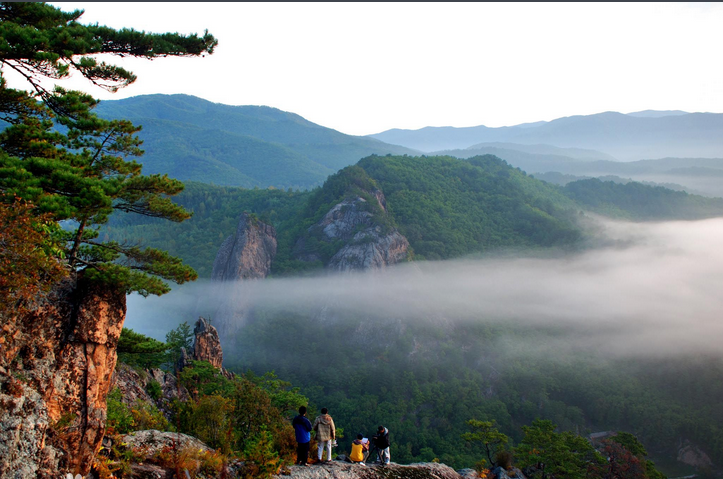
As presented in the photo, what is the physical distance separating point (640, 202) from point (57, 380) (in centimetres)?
17127

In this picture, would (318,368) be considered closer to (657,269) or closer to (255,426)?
(255,426)

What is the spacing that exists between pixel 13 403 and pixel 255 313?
8439 cm

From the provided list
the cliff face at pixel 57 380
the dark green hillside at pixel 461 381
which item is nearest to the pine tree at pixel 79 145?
the cliff face at pixel 57 380

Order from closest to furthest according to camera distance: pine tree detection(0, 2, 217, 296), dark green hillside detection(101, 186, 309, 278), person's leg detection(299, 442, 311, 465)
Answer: pine tree detection(0, 2, 217, 296)
person's leg detection(299, 442, 311, 465)
dark green hillside detection(101, 186, 309, 278)

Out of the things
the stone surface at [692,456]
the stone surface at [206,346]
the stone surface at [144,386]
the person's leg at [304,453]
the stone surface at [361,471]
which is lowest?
the stone surface at [692,456]

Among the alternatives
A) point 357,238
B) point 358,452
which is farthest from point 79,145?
point 357,238

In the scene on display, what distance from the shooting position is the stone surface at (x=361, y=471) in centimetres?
1012

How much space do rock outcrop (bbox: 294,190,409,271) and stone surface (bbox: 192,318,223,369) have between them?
55.4m

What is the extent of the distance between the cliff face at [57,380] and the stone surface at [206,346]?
29.2m

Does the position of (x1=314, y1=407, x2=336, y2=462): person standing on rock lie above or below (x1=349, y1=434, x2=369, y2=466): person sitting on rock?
above

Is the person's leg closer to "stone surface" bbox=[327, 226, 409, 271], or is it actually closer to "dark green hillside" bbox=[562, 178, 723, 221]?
"stone surface" bbox=[327, 226, 409, 271]

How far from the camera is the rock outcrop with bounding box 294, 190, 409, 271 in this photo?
307 feet

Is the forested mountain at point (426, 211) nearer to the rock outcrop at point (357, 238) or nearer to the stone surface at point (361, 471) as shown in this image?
the rock outcrop at point (357, 238)

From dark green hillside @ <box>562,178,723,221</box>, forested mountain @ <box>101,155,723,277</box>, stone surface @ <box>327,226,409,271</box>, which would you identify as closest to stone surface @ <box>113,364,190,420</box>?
stone surface @ <box>327,226,409,271</box>
